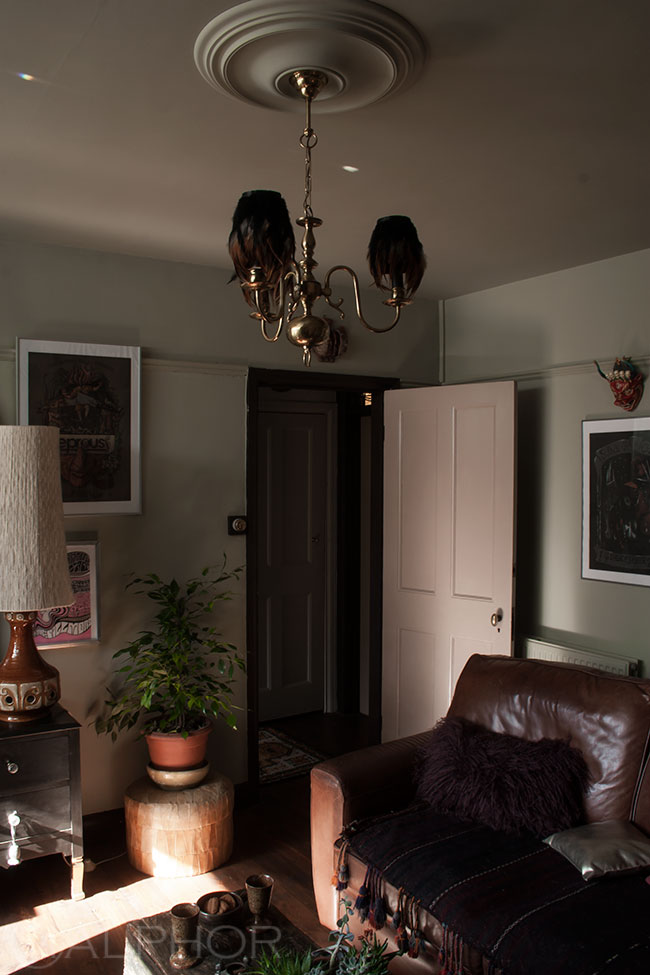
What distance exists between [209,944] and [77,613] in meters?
1.76

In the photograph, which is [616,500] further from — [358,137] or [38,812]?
[38,812]

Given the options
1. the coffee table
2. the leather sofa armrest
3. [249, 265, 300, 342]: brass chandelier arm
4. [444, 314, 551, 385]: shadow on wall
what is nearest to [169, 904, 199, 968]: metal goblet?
the coffee table

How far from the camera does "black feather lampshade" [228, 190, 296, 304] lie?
5.62 feet

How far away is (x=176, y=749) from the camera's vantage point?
131 inches

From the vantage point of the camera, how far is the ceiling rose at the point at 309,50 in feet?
5.51

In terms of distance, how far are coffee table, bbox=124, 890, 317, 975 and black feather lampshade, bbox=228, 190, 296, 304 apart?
1589mm

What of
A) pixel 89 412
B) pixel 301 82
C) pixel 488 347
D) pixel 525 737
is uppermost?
pixel 301 82

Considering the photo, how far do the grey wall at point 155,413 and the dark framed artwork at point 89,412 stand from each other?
6 cm

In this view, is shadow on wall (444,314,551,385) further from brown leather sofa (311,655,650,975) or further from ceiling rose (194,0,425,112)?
ceiling rose (194,0,425,112)

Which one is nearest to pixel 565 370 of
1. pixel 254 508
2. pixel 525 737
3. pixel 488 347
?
pixel 488 347

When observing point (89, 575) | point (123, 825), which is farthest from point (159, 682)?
point (123, 825)

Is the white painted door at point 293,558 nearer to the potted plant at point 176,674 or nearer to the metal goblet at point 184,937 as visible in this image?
the potted plant at point 176,674

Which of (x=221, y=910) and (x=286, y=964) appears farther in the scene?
(x=221, y=910)

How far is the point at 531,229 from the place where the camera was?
321cm
